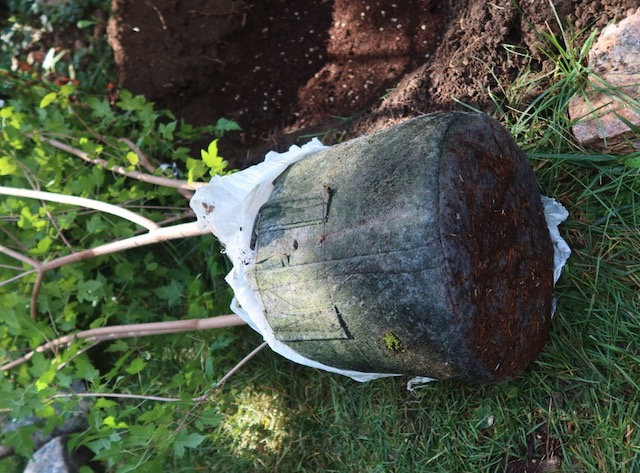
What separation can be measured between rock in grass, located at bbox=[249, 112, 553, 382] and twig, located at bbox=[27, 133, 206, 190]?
66 centimetres

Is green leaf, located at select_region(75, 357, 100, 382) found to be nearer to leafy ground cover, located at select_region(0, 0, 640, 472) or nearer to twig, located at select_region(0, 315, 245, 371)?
leafy ground cover, located at select_region(0, 0, 640, 472)

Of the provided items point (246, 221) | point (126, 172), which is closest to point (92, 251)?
point (126, 172)

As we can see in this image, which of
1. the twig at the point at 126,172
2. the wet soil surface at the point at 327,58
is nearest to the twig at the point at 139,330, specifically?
the twig at the point at 126,172

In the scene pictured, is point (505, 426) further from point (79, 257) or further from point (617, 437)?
point (79, 257)

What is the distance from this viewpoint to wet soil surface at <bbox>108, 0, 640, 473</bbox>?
2.21m

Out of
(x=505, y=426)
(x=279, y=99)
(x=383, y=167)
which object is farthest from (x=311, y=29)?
(x=505, y=426)

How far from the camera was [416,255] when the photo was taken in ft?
5.12

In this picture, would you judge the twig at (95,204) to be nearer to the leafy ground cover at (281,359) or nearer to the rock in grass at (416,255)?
the leafy ground cover at (281,359)

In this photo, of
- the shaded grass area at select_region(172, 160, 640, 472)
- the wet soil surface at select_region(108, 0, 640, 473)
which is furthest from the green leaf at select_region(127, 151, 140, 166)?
the shaded grass area at select_region(172, 160, 640, 472)

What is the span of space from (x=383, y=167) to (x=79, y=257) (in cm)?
150

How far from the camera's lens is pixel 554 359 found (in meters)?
2.06

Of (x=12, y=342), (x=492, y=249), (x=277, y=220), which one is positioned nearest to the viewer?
(x=492, y=249)

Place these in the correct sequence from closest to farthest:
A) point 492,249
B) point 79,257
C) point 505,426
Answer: point 492,249
point 505,426
point 79,257

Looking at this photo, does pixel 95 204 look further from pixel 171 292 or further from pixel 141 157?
pixel 171 292
